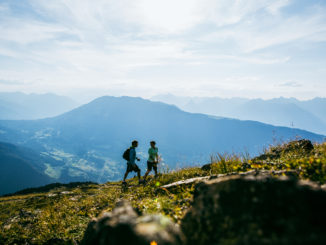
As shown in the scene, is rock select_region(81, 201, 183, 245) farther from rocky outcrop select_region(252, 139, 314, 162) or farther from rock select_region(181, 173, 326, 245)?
rocky outcrop select_region(252, 139, 314, 162)

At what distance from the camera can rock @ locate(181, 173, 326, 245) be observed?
8.70 ft

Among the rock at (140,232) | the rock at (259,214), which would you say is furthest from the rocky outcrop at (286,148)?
the rock at (140,232)

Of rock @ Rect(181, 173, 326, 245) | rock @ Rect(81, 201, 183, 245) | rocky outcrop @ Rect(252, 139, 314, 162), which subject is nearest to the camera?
rock @ Rect(181, 173, 326, 245)

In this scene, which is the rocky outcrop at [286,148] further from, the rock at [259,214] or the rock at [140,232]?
the rock at [140,232]

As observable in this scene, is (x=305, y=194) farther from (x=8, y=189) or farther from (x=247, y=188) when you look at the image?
(x=8, y=189)

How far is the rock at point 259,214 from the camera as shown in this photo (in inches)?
104

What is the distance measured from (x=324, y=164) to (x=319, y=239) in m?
3.70

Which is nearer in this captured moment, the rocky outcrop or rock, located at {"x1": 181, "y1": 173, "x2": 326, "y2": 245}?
rock, located at {"x1": 181, "y1": 173, "x2": 326, "y2": 245}

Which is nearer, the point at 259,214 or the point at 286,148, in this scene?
the point at 259,214

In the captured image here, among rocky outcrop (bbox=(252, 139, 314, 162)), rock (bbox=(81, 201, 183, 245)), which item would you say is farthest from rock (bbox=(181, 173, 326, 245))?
rocky outcrop (bbox=(252, 139, 314, 162))

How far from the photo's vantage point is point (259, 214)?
10.1 feet

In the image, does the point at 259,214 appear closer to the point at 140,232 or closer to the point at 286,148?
the point at 140,232

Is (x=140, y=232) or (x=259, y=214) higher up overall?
(x=259, y=214)

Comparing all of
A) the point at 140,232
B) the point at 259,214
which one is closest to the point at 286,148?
the point at 259,214
